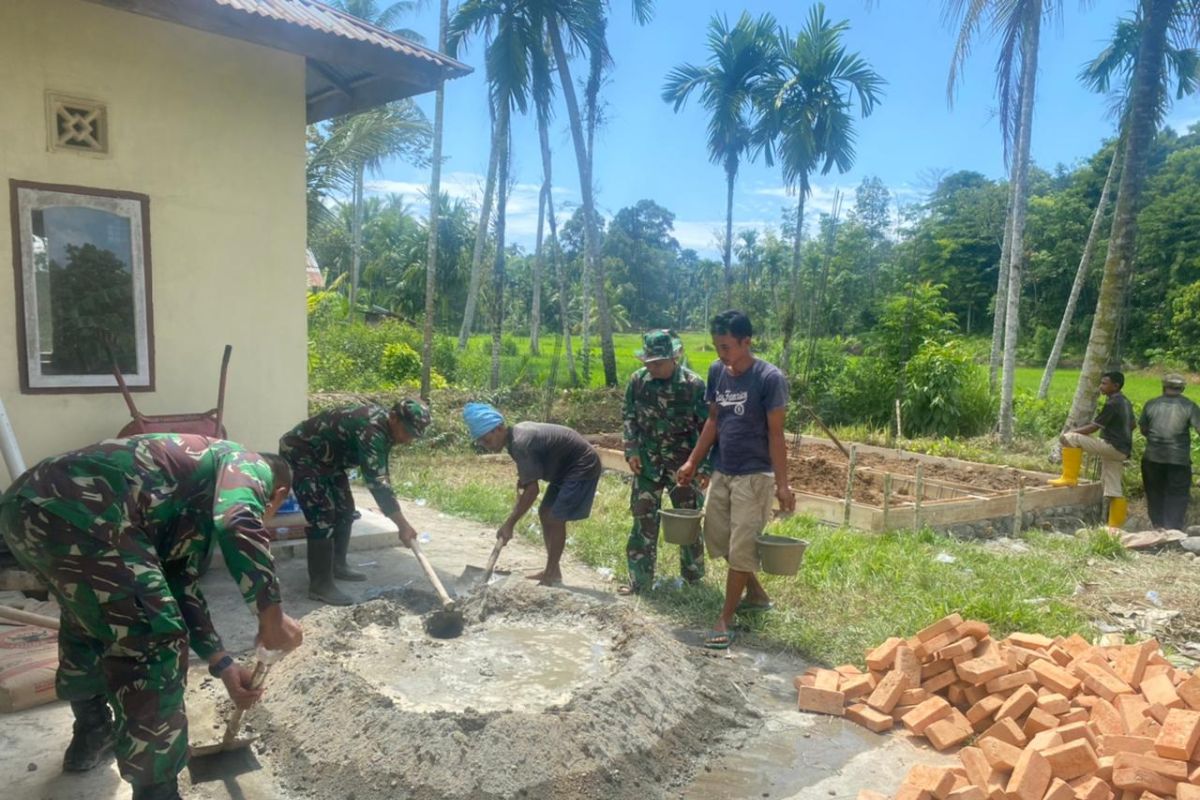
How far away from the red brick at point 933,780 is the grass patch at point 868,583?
4.89 feet

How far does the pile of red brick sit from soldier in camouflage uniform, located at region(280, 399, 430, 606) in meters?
2.75

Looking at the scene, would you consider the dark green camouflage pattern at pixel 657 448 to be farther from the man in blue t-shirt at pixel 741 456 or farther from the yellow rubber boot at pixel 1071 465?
the yellow rubber boot at pixel 1071 465

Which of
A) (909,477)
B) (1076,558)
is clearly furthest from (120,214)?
(909,477)

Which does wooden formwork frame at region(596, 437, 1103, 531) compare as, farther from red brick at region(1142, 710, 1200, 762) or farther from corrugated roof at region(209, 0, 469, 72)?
red brick at region(1142, 710, 1200, 762)

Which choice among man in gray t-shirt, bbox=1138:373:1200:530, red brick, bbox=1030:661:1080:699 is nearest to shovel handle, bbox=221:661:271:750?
red brick, bbox=1030:661:1080:699

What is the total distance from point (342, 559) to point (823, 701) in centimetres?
351

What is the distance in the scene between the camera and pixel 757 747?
3.94 metres

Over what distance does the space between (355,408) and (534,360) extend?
1956 centimetres

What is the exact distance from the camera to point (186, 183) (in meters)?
6.05

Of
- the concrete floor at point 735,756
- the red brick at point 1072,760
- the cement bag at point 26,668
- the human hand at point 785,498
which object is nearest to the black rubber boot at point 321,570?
the concrete floor at point 735,756

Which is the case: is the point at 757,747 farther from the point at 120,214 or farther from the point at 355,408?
the point at 120,214

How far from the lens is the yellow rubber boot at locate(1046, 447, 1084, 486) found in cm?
912

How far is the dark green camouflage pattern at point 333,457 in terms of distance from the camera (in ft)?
17.7

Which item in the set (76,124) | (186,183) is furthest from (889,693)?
(76,124)
